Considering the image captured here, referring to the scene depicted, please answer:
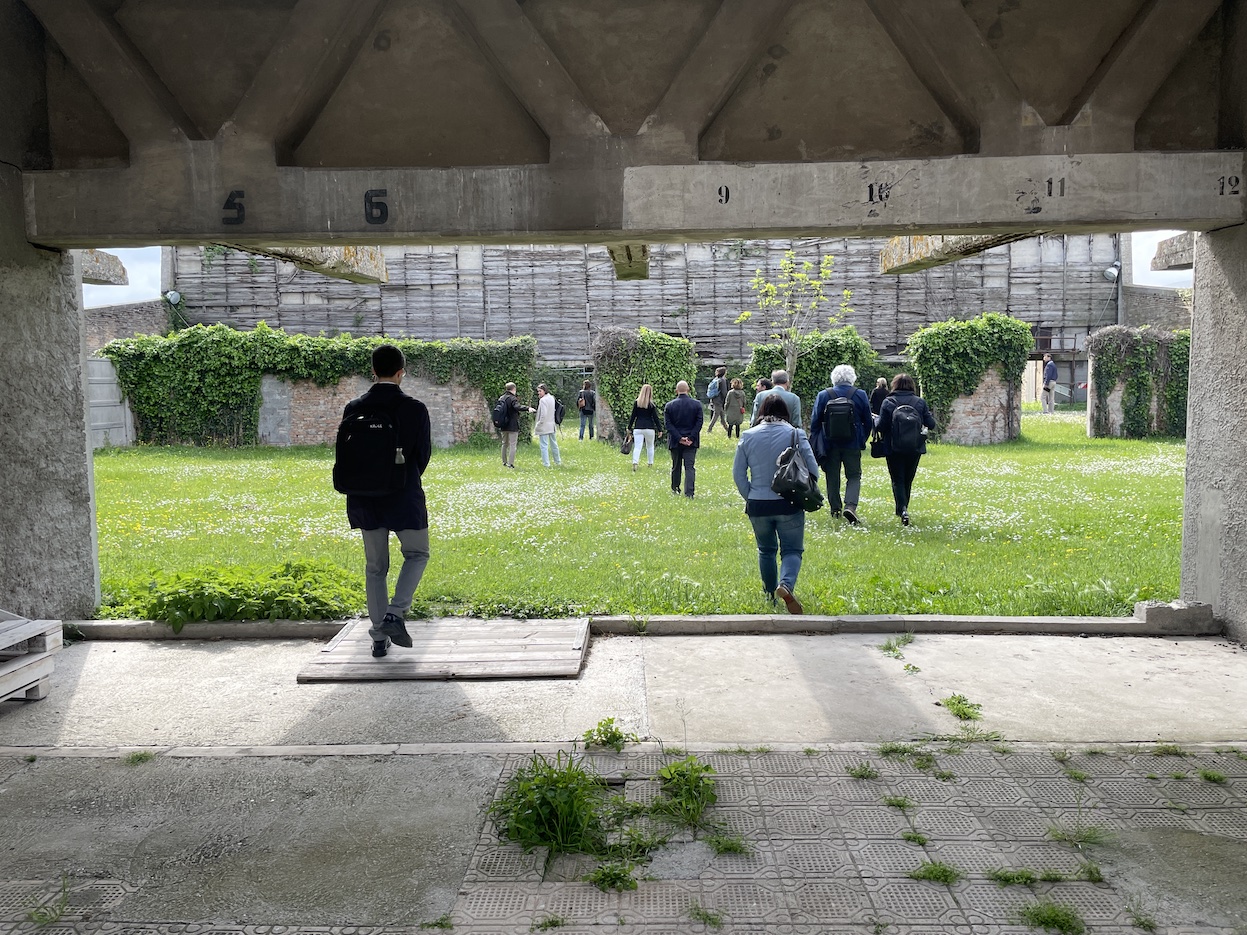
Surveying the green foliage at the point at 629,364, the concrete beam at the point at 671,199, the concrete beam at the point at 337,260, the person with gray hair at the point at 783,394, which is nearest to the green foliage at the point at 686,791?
the concrete beam at the point at 671,199

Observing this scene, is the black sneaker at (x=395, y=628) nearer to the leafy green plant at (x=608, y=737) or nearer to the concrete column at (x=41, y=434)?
the leafy green plant at (x=608, y=737)

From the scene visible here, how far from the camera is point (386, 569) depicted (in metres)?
6.55

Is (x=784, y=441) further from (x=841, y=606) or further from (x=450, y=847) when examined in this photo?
(x=450, y=847)

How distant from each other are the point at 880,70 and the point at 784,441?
2907 millimetres

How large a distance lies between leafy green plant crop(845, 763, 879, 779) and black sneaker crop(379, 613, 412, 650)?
327 centimetres

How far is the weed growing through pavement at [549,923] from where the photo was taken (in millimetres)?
3418

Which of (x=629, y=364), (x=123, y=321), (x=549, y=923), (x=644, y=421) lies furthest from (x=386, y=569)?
(x=123, y=321)

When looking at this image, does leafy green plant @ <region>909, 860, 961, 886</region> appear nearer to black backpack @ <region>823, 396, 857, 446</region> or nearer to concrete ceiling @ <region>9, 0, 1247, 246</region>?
concrete ceiling @ <region>9, 0, 1247, 246</region>

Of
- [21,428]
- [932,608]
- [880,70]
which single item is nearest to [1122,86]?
[880,70]

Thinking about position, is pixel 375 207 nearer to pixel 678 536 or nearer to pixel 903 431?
pixel 678 536

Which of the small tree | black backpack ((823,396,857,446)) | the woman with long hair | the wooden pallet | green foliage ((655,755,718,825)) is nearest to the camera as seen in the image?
green foliage ((655,755,718,825))

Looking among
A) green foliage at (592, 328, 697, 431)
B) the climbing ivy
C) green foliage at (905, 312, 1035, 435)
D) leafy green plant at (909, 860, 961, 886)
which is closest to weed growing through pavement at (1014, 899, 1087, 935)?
leafy green plant at (909, 860, 961, 886)

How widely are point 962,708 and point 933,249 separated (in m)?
3.51

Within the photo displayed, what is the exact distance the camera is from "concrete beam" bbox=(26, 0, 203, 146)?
550 cm
